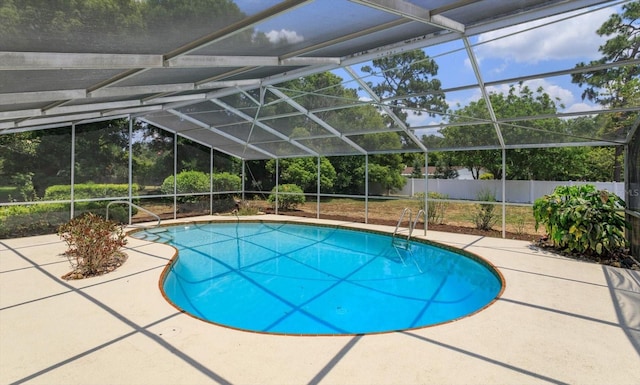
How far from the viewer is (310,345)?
111 inches

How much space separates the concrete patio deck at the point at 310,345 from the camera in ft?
7.80

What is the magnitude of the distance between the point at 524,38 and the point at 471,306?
3529mm

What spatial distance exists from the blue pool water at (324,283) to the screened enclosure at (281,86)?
9.05 ft

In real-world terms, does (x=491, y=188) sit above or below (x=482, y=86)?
below

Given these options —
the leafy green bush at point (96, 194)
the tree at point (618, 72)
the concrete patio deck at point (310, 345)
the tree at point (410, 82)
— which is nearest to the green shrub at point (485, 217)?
the tree at point (618, 72)

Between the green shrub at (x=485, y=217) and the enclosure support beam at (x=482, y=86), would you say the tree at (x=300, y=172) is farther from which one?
the enclosure support beam at (x=482, y=86)

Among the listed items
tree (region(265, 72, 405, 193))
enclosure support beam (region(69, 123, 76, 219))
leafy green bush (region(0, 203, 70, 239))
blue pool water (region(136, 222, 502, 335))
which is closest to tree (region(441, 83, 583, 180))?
tree (region(265, 72, 405, 193))

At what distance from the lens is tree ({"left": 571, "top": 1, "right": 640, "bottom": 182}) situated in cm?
354

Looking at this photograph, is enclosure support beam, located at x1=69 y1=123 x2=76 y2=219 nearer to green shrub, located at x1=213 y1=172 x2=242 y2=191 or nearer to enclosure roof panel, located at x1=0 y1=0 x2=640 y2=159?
enclosure roof panel, located at x1=0 y1=0 x2=640 y2=159

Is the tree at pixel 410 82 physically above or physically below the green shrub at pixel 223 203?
above

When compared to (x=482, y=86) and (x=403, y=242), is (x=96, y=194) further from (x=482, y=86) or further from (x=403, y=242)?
(x=482, y=86)

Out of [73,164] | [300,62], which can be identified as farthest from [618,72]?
[73,164]

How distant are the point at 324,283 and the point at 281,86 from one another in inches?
142

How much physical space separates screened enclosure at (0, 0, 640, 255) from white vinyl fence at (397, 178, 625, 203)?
208cm
